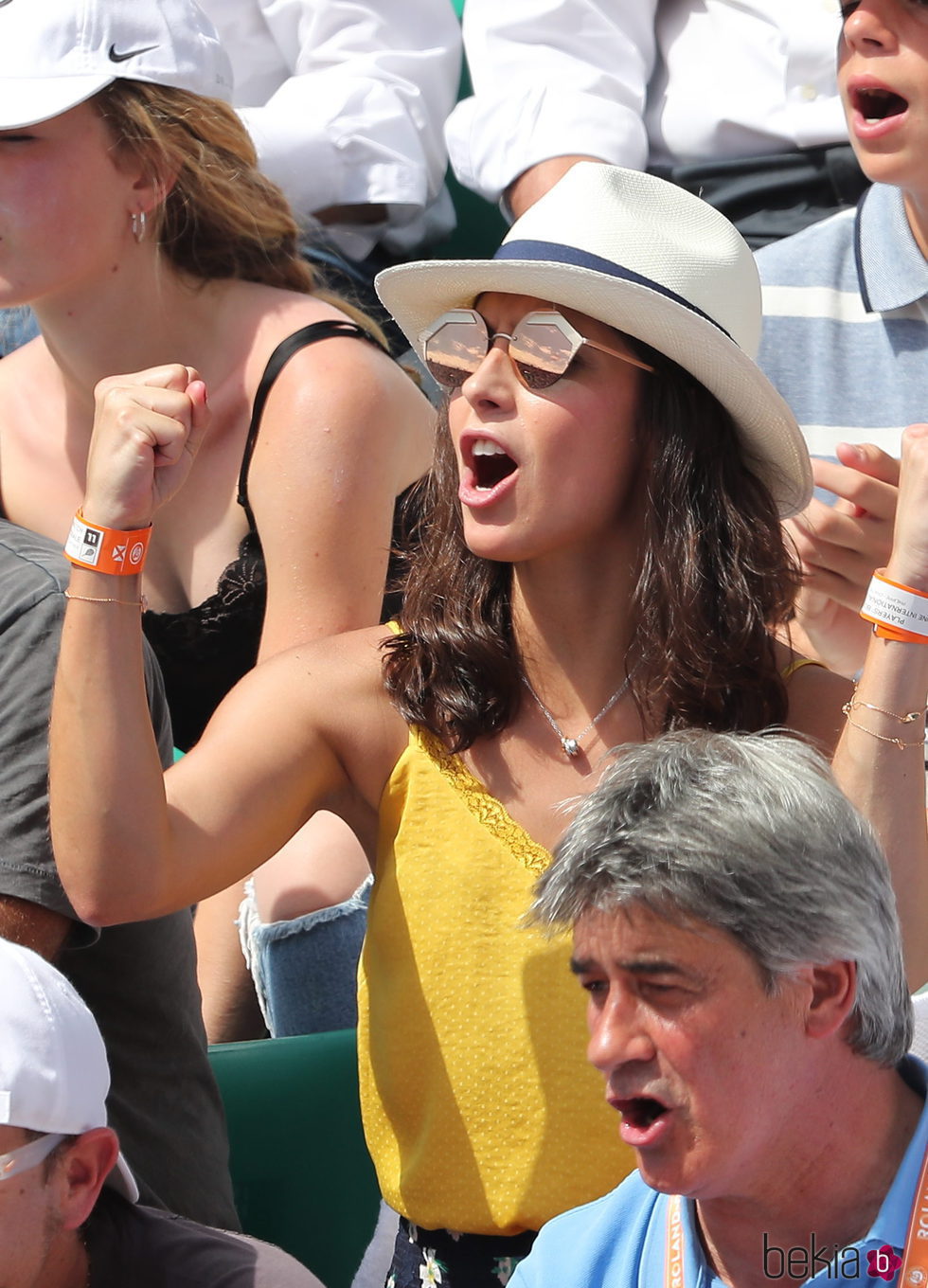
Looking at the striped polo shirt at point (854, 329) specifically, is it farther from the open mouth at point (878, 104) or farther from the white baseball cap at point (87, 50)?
the white baseball cap at point (87, 50)

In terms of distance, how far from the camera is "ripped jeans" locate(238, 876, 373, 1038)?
251 cm

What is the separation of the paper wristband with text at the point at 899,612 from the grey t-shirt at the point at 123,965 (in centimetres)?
85

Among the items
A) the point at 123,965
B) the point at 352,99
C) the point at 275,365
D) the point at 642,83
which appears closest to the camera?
the point at 123,965

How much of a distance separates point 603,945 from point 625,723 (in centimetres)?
66

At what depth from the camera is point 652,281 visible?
1.89 m

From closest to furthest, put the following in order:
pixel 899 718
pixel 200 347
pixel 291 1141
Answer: pixel 899 718
pixel 291 1141
pixel 200 347

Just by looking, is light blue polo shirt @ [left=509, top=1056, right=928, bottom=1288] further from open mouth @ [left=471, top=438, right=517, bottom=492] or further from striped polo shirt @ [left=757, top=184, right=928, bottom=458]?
striped polo shirt @ [left=757, top=184, right=928, bottom=458]

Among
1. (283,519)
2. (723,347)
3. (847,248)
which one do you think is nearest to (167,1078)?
(283,519)

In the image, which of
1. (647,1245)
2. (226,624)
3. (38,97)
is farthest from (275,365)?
(647,1245)

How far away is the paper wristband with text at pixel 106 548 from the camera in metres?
1.82

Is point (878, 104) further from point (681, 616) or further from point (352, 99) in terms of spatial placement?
point (352, 99)

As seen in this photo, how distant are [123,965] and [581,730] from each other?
0.62 meters

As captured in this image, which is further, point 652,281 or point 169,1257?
point 652,281

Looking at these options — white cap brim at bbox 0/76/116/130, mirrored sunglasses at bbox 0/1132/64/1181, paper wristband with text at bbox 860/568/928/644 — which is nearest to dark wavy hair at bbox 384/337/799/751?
paper wristband with text at bbox 860/568/928/644
